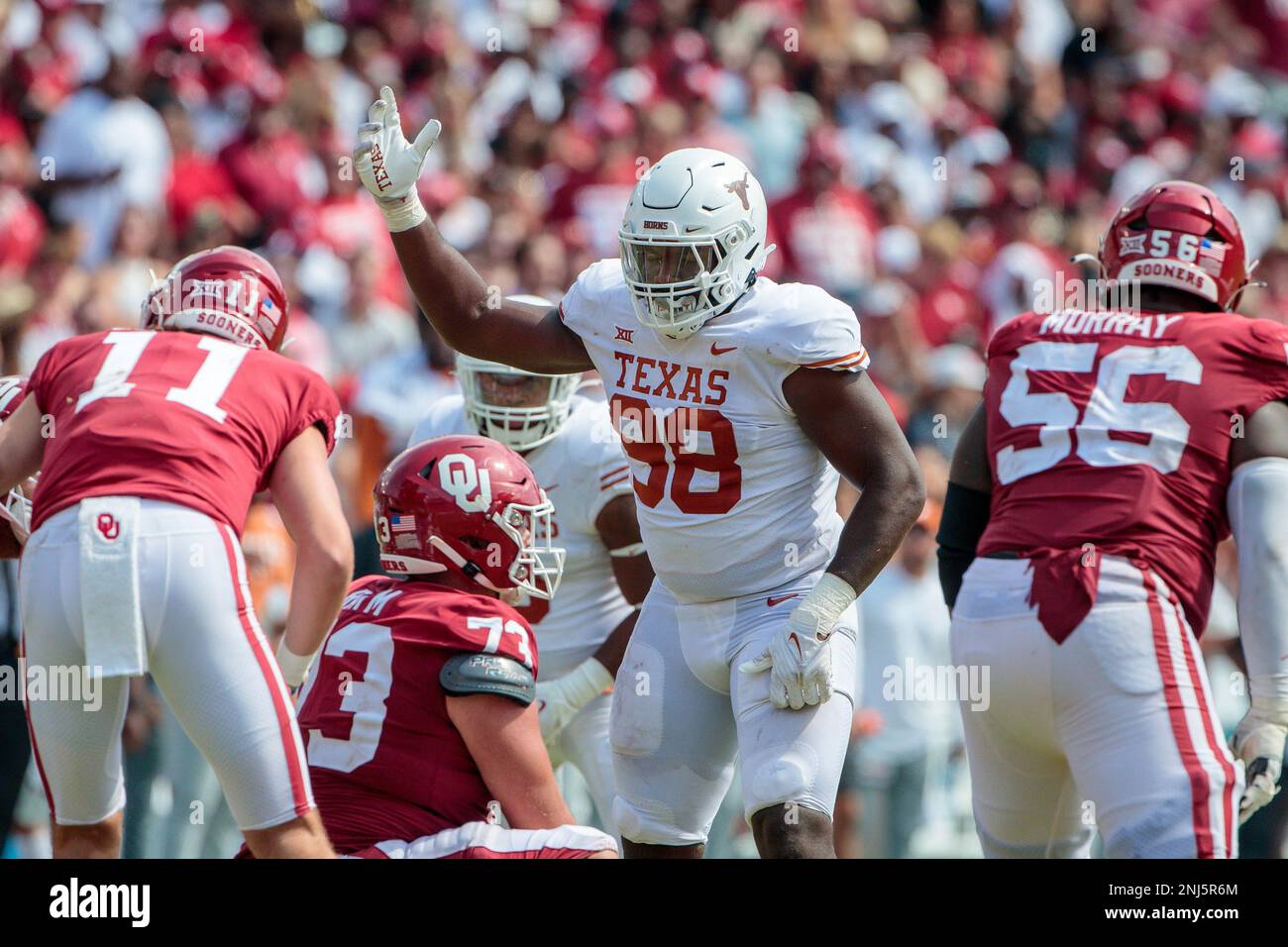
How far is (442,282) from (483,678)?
42.1 inches

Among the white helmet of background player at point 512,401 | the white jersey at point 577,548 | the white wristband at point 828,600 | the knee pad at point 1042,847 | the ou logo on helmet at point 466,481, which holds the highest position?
the white helmet of background player at point 512,401

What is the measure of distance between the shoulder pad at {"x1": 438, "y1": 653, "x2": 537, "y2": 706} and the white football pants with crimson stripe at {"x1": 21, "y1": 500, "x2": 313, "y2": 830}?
0.37 metres

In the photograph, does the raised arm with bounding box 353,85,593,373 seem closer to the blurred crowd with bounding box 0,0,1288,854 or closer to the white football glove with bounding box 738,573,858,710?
the white football glove with bounding box 738,573,858,710

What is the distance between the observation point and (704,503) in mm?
4430

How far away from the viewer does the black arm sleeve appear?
4695 mm

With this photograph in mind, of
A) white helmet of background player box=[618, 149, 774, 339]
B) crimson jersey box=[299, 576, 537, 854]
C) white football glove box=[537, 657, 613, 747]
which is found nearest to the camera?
crimson jersey box=[299, 576, 537, 854]

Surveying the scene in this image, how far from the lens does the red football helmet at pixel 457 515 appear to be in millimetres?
4340

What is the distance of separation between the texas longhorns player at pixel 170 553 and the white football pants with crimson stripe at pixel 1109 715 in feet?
5.03

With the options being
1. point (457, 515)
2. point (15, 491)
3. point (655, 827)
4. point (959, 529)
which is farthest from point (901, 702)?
point (15, 491)

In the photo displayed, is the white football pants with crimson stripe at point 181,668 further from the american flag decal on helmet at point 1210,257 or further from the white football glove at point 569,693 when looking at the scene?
the american flag decal on helmet at point 1210,257

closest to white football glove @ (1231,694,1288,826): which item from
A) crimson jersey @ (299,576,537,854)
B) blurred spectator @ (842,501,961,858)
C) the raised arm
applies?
crimson jersey @ (299,576,537,854)

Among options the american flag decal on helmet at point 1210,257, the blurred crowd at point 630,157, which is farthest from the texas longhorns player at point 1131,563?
the blurred crowd at point 630,157
